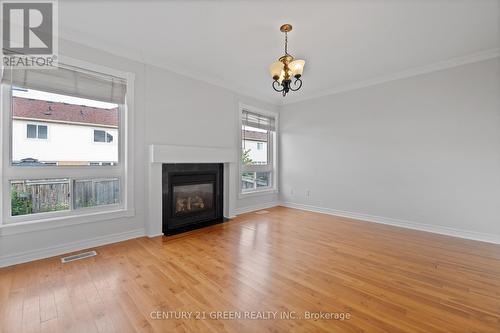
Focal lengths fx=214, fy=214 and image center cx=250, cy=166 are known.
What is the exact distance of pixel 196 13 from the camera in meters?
2.38

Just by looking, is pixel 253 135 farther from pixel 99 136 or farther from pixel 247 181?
pixel 99 136

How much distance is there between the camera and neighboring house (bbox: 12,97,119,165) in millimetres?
2529

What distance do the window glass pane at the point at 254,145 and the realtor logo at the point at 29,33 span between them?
335cm

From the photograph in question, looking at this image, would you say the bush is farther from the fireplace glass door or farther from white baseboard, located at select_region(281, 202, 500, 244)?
white baseboard, located at select_region(281, 202, 500, 244)

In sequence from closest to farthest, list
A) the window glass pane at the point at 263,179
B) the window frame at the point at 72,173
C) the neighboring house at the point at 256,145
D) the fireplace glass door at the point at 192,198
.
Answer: the window frame at the point at 72,173 → the fireplace glass door at the point at 192,198 → the neighboring house at the point at 256,145 → the window glass pane at the point at 263,179

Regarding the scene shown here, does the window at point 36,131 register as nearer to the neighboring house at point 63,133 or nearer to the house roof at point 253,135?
the neighboring house at point 63,133

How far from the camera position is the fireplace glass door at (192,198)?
3750 millimetres

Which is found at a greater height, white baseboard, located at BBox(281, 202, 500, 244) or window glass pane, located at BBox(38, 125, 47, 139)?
window glass pane, located at BBox(38, 125, 47, 139)

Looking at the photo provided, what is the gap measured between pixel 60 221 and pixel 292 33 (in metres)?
3.76

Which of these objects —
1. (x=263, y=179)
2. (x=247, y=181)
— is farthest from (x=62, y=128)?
(x=263, y=179)

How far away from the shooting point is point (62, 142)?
2.77 meters

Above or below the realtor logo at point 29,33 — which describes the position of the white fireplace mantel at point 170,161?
below

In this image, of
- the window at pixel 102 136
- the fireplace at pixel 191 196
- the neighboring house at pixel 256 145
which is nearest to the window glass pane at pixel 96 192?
the window at pixel 102 136

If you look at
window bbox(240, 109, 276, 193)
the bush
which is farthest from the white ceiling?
the bush
